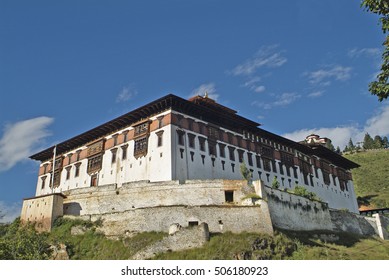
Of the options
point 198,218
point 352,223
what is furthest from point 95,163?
point 352,223

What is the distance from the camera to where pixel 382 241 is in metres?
60.1

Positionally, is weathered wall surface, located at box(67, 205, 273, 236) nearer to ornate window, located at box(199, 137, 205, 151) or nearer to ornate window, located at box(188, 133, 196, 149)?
→ ornate window, located at box(188, 133, 196, 149)

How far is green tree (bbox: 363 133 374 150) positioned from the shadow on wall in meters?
125

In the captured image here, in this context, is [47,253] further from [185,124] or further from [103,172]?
[185,124]

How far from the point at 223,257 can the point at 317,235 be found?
59.5ft

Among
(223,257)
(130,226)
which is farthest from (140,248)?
(223,257)

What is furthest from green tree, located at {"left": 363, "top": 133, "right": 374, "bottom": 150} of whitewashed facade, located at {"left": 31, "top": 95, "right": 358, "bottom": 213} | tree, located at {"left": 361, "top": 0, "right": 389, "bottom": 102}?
tree, located at {"left": 361, "top": 0, "right": 389, "bottom": 102}

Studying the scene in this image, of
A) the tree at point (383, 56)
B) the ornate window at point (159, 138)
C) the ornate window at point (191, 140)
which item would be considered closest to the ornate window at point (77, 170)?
the ornate window at point (159, 138)

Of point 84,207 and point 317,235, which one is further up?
point 84,207

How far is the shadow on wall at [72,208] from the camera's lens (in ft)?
163

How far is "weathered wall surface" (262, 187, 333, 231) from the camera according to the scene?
4697 centimetres

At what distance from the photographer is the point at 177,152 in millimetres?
50812

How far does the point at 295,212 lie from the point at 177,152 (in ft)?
51.8

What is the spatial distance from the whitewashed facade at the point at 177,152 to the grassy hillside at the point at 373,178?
79.6 feet
